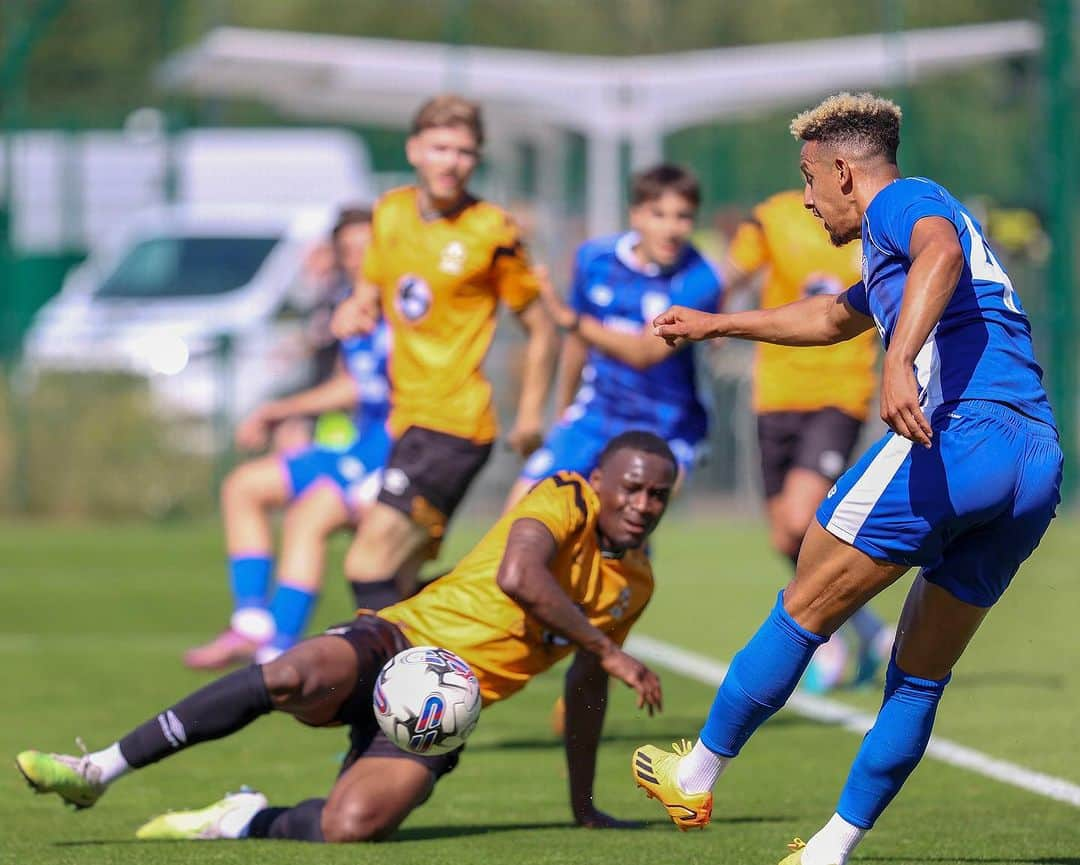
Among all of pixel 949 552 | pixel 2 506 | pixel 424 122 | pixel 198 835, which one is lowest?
pixel 2 506

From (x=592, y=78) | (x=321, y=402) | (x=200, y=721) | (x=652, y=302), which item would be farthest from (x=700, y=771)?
(x=592, y=78)

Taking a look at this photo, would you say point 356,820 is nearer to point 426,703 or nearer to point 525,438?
point 426,703

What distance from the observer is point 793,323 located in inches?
214

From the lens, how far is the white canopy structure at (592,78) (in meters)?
19.6

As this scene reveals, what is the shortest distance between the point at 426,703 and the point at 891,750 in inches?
48.8

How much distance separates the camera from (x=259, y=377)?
17812 millimetres

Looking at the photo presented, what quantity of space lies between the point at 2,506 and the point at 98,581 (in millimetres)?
4128

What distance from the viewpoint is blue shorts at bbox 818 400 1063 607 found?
Result: 4859 mm

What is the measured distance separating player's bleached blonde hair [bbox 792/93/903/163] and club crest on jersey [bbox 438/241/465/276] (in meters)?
2.98

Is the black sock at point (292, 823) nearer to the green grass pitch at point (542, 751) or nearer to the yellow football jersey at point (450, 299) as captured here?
the green grass pitch at point (542, 751)

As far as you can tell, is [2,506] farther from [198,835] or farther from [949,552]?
[949,552]

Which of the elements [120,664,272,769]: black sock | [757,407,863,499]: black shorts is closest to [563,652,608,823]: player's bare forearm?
[120,664,272,769]: black sock

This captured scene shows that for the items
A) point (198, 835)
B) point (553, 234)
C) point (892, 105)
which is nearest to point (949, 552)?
point (892, 105)

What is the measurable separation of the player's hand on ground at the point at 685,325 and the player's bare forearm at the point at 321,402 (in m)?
4.80
